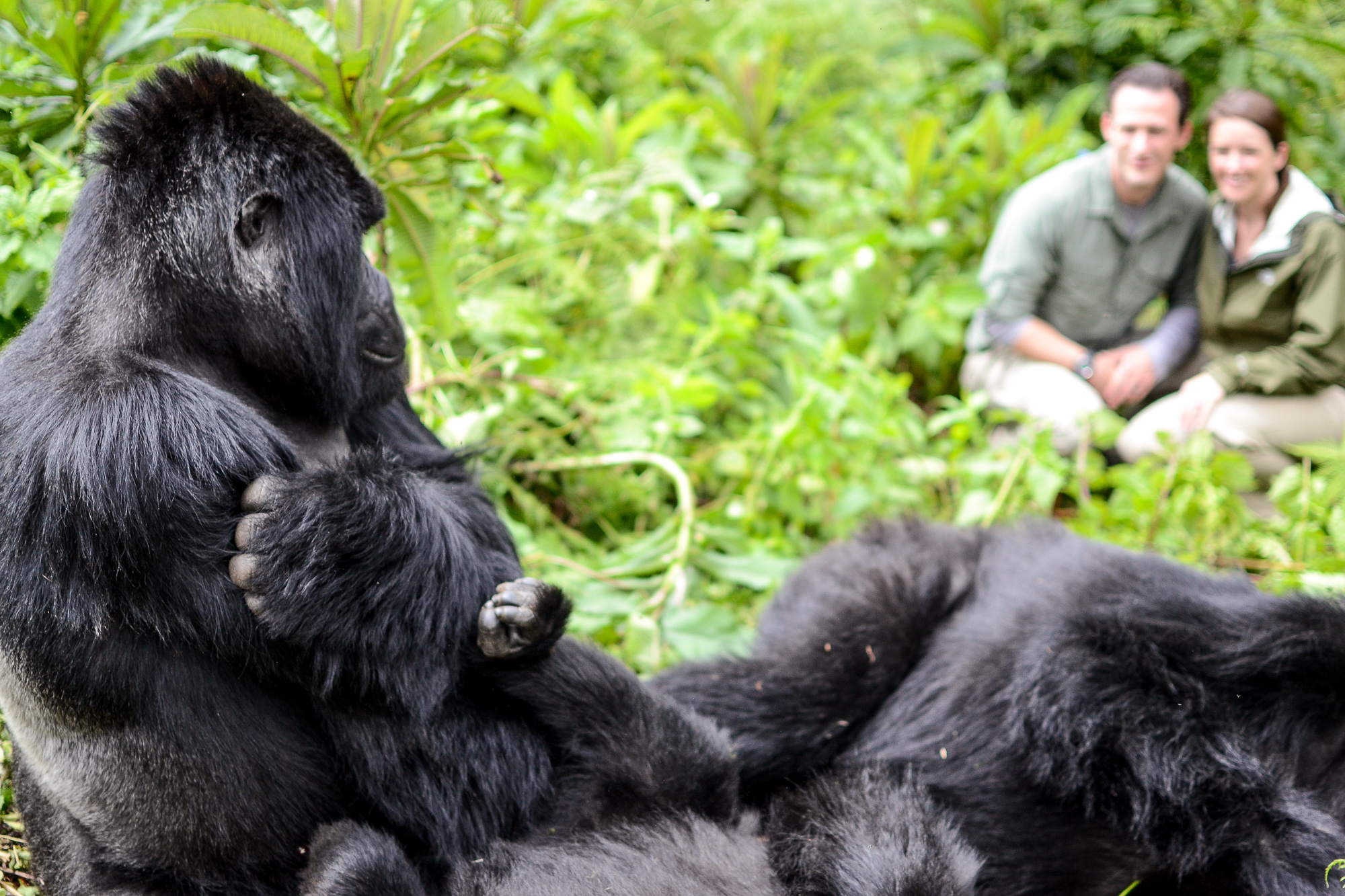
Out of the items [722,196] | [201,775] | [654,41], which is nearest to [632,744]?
[201,775]

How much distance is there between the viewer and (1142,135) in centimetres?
525

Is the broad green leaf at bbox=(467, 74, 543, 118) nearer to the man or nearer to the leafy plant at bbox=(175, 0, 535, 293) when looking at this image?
the leafy plant at bbox=(175, 0, 535, 293)

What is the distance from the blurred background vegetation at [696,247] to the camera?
2916 mm

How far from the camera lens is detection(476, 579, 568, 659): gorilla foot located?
2.17 meters

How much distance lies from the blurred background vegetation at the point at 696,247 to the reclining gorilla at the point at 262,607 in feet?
1.92

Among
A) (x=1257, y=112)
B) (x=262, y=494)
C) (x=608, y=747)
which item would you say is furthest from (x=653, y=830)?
(x=1257, y=112)

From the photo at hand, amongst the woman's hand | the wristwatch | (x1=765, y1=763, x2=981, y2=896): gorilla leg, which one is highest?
(x1=765, y1=763, x2=981, y2=896): gorilla leg

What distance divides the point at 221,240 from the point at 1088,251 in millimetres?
4478

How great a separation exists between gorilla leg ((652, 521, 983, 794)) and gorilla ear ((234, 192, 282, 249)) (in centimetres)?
137

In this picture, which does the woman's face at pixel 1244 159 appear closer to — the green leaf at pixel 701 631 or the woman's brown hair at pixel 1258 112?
the woman's brown hair at pixel 1258 112

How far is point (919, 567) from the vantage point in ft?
9.55

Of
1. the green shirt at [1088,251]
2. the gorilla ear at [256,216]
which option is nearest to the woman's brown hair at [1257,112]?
the green shirt at [1088,251]

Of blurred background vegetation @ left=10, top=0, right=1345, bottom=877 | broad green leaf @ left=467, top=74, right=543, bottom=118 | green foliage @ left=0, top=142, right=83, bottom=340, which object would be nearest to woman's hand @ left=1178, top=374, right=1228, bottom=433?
blurred background vegetation @ left=10, top=0, right=1345, bottom=877

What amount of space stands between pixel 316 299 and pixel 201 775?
93 cm
